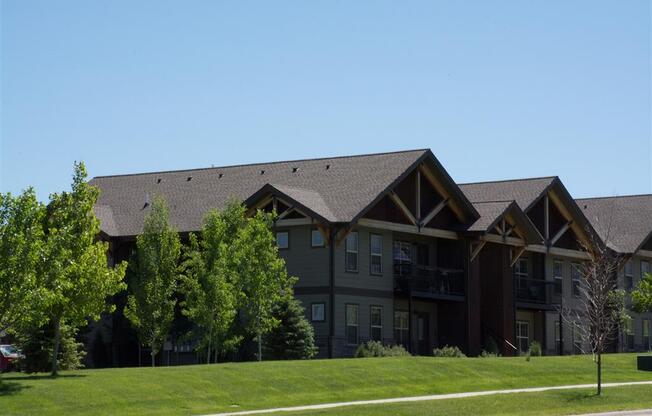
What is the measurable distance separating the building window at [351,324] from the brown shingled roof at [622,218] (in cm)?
1866

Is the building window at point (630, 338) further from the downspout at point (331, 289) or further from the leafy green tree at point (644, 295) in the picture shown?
the downspout at point (331, 289)

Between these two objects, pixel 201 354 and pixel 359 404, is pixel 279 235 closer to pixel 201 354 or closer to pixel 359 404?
pixel 201 354

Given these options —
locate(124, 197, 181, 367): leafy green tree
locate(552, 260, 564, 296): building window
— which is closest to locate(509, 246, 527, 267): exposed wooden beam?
locate(552, 260, 564, 296): building window

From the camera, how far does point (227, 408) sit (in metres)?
31.6

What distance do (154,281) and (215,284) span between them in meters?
2.68

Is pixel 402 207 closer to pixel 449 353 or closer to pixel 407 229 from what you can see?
pixel 407 229

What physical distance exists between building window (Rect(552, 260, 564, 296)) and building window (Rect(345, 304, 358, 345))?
16.1 meters

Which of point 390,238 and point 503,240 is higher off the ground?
point 503,240

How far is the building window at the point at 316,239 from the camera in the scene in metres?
49.6

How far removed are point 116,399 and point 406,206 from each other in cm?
2367

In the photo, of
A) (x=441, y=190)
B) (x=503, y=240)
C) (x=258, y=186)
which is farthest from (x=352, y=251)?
(x=503, y=240)

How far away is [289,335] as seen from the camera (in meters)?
45.7

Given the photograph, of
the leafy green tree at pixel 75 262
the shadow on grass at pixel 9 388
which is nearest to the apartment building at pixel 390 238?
the leafy green tree at pixel 75 262

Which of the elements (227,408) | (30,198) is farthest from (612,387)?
(30,198)
